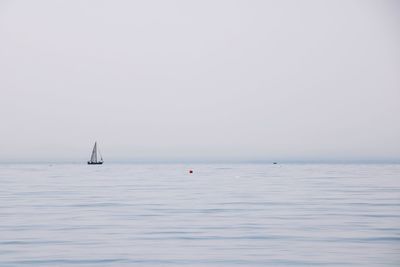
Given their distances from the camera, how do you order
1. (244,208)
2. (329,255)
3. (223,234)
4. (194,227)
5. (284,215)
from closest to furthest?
(329,255)
(223,234)
(194,227)
(284,215)
(244,208)

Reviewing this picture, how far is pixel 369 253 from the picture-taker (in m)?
20.2

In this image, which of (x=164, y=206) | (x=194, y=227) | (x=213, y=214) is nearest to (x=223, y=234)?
(x=194, y=227)

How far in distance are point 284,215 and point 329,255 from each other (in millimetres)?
12776

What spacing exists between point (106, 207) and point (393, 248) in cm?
2146

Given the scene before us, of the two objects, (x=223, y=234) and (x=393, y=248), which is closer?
(x=393, y=248)

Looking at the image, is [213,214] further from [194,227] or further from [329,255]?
[329,255]

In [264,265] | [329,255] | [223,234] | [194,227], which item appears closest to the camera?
[264,265]

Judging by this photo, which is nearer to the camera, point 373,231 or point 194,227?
point 373,231

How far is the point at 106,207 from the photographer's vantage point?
3831 cm

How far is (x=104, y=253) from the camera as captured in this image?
20578mm

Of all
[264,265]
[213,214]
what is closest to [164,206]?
[213,214]

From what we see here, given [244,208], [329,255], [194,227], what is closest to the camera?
[329,255]

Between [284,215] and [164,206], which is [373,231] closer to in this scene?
[284,215]

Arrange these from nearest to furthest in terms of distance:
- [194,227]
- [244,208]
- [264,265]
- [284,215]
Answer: [264,265] < [194,227] < [284,215] < [244,208]
